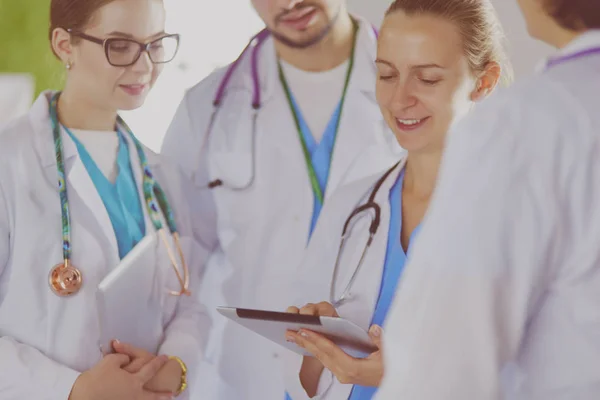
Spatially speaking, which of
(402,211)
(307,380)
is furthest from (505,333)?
(307,380)

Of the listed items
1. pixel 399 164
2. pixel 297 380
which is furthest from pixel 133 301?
pixel 399 164

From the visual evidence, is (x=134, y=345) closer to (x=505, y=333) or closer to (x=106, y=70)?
(x=106, y=70)

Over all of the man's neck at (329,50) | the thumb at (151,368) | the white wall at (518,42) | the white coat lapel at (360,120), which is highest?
the white wall at (518,42)

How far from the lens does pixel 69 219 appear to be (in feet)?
4.58

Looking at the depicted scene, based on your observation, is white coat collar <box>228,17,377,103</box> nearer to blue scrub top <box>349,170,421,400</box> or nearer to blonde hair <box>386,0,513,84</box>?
blonde hair <box>386,0,513,84</box>

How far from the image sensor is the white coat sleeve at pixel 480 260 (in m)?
0.74

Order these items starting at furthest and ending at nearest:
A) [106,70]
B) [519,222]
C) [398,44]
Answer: [106,70]
[398,44]
[519,222]

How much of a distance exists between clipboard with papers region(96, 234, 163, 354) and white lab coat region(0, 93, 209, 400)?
2 centimetres

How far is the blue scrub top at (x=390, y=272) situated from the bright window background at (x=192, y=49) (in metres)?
0.56

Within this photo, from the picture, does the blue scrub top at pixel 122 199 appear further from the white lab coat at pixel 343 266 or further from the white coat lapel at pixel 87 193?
the white lab coat at pixel 343 266

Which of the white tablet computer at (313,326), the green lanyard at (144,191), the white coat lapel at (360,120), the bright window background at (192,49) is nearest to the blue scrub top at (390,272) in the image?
the white tablet computer at (313,326)

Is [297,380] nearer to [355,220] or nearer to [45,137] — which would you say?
[355,220]

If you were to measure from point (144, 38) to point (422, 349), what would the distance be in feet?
3.03

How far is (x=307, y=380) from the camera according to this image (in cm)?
146
